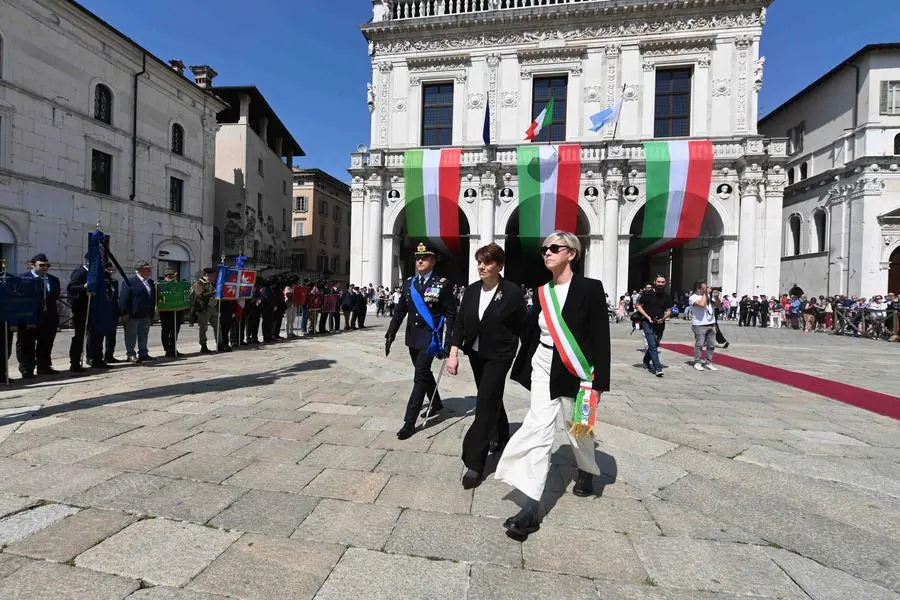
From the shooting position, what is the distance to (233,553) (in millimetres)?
2373

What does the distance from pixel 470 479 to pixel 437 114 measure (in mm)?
28055

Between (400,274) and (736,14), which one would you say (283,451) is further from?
(736,14)

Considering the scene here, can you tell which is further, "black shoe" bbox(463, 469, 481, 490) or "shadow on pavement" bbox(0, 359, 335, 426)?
"shadow on pavement" bbox(0, 359, 335, 426)

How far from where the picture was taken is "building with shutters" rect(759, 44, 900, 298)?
2578 cm

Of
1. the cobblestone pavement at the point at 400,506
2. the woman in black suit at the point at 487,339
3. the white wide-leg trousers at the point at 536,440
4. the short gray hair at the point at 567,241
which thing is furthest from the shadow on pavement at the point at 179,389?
the short gray hair at the point at 567,241

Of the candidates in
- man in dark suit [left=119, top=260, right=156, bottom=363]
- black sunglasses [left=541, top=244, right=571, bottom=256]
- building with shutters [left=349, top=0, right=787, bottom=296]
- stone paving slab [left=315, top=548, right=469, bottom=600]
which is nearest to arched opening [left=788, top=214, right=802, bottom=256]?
building with shutters [left=349, top=0, right=787, bottom=296]

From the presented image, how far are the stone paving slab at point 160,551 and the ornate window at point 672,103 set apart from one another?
2861 centimetres

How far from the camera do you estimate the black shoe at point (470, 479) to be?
3.24m

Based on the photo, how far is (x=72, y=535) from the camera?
2480 millimetres

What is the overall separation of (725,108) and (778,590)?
2862cm

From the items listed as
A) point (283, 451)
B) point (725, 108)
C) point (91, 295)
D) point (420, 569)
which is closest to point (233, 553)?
point (420, 569)

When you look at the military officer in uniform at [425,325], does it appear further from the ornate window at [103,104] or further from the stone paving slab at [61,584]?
the ornate window at [103,104]

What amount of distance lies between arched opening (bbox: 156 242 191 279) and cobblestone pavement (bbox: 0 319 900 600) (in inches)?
776

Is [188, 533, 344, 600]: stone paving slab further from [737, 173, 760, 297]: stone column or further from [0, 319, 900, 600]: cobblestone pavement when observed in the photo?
[737, 173, 760, 297]: stone column
